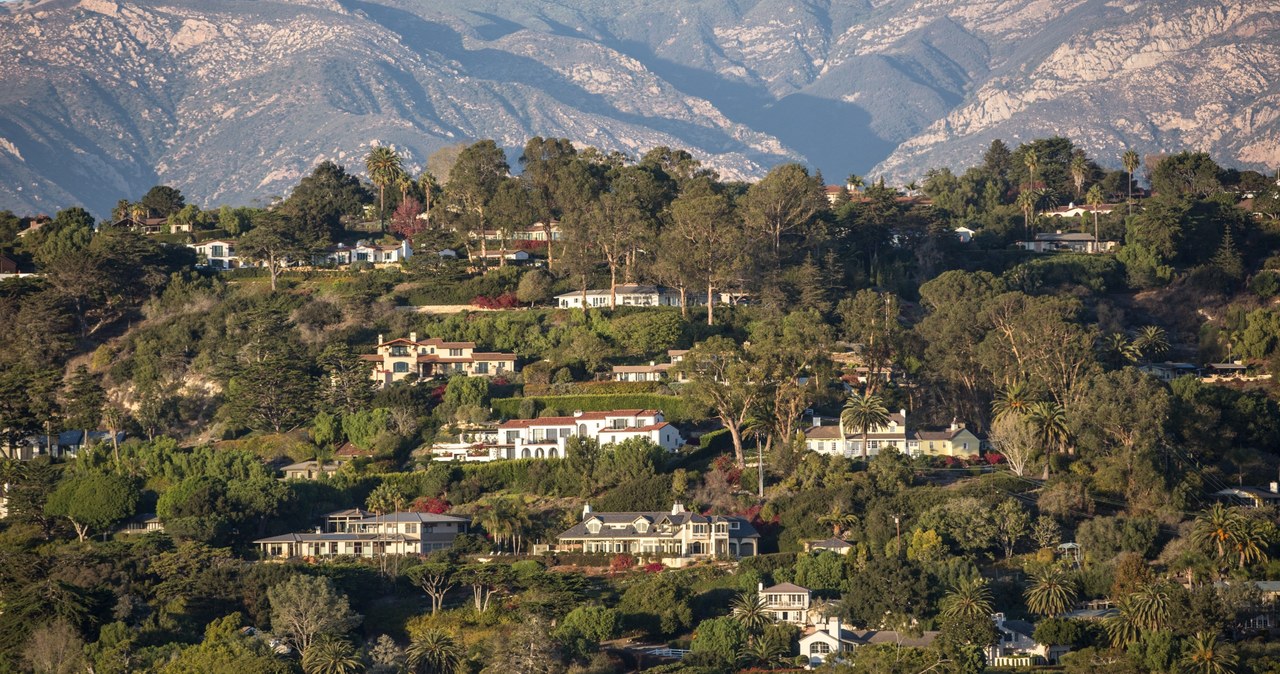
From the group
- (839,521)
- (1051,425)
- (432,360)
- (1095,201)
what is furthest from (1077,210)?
(839,521)

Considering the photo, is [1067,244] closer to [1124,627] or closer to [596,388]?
[596,388]

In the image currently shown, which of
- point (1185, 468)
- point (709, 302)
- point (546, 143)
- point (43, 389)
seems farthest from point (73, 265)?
point (1185, 468)

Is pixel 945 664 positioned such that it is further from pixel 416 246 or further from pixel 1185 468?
pixel 416 246

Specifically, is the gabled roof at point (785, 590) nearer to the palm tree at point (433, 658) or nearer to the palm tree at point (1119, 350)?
the palm tree at point (433, 658)

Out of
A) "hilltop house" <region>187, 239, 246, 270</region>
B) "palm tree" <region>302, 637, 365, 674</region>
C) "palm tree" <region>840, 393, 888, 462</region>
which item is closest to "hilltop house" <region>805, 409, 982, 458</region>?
"palm tree" <region>840, 393, 888, 462</region>

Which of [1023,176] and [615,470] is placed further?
[1023,176]


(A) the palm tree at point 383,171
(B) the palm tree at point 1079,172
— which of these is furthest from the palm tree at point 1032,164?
(A) the palm tree at point 383,171
